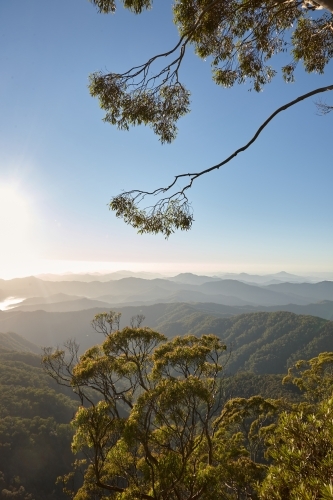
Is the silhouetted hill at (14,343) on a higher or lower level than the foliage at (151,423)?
lower

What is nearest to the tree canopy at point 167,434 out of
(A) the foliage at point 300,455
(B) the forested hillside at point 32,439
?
(A) the foliage at point 300,455

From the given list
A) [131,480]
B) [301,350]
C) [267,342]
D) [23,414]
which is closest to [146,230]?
[131,480]

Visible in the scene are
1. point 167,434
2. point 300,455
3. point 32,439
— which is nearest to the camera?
point 300,455

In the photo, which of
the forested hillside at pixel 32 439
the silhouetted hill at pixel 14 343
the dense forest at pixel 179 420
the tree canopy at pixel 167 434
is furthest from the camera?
the silhouetted hill at pixel 14 343

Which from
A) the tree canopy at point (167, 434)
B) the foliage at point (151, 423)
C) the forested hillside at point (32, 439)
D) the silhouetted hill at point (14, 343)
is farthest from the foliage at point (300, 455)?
the silhouetted hill at point (14, 343)

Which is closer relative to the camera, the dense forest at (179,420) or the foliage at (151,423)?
the dense forest at (179,420)

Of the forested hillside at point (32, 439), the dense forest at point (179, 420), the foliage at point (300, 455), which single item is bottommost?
the forested hillside at point (32, 439)

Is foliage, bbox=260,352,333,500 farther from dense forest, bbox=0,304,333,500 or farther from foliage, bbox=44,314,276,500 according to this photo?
foliage, bbox=44,314,276,500

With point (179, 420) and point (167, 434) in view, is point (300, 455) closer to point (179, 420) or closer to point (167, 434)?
point (179, 420)

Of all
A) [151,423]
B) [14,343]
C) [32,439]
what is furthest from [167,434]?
[14,343]

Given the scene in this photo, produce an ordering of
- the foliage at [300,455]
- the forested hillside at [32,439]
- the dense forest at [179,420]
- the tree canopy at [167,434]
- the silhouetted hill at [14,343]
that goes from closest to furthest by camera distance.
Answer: the foliage at [300,455], the tree canopy at [167,434], the dense forest at [179,420], the forested hillside at [32,439], the silhouetted hill at [14,343]

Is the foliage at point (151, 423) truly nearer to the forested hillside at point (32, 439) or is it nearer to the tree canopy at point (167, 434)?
the tree canopy at point (167, 434)

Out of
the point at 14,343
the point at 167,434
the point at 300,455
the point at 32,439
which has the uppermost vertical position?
the point at 300,455

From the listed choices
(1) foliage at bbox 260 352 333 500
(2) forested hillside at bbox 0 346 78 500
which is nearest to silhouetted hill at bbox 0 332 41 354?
(2) forested hillside at bbox 0 346 78 500
